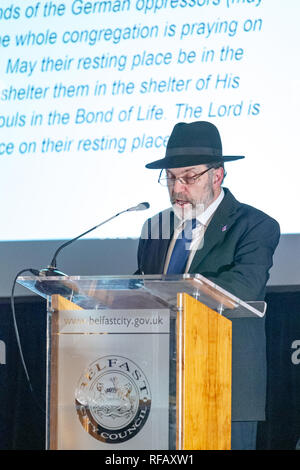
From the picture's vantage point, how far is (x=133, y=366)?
251cm

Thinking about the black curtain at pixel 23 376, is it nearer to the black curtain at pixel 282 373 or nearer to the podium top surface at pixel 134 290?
the black curtain at pixel 282 373

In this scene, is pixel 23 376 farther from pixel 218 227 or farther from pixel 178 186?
pixel 218 227

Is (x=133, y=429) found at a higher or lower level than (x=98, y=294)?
lower

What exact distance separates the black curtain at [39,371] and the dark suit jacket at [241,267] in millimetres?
894

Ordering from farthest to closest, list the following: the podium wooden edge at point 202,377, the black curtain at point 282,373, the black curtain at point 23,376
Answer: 1. the black curtain at point 23,376
2. the black curtain at point 282,373
3. the podium wooden edge at point 202,377

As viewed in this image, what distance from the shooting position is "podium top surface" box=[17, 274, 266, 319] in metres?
2.54

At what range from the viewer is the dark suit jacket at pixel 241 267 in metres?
3.16

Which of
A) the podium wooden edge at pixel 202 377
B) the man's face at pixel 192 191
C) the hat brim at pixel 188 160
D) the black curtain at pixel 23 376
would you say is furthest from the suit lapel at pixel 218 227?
the black curtain at pixel 23 376

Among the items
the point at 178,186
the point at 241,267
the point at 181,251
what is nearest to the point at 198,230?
the point at 181,251

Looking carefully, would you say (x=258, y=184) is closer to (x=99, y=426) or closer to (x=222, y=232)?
(x=222, y=232)

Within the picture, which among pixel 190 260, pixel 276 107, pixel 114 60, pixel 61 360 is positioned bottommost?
pixel 61 360

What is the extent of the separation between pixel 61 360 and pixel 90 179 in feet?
6.49

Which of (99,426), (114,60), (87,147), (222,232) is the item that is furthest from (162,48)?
(99,426)

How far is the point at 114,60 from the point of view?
4.48 m
